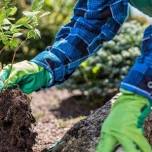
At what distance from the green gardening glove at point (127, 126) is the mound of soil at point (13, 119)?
1.91ft

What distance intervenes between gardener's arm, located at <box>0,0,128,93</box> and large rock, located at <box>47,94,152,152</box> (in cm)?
26

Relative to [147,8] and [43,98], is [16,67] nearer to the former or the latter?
[147,8]

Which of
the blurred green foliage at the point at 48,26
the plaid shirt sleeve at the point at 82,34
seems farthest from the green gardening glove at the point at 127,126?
the blurred green foliage at the point at 48,26

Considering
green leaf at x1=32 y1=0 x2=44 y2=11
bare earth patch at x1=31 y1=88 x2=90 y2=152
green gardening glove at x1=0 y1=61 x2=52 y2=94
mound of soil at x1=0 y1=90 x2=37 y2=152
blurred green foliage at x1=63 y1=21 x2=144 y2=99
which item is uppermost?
green leaf at x1=32 y1=0 x2=44 y2=11

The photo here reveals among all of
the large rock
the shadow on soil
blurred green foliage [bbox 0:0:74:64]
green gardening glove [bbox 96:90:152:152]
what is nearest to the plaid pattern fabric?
green gardening glove [bbox 96:90:152:152]

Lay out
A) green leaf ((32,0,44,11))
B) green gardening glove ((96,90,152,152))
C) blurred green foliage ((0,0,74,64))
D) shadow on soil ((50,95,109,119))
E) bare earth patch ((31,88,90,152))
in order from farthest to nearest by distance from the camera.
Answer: blurred green foliage ((0,0,74,64)), shadow on soil ((50,95,109,119)), bare earth patch ((31,88,90,152)), green leaf ((32,0,44,11)), green gardening glove ((96,90,152,152))

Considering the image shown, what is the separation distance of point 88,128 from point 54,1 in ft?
13.8

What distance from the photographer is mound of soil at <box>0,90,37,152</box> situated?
8.93ft

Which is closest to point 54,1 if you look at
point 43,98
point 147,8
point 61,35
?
point 43,98

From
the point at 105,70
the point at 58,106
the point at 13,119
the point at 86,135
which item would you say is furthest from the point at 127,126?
the point at 58,106

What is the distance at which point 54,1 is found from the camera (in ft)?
23.3

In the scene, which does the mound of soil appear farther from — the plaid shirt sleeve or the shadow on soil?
the shadow on soil

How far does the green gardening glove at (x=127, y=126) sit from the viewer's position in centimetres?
218

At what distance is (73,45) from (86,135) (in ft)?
1.34
